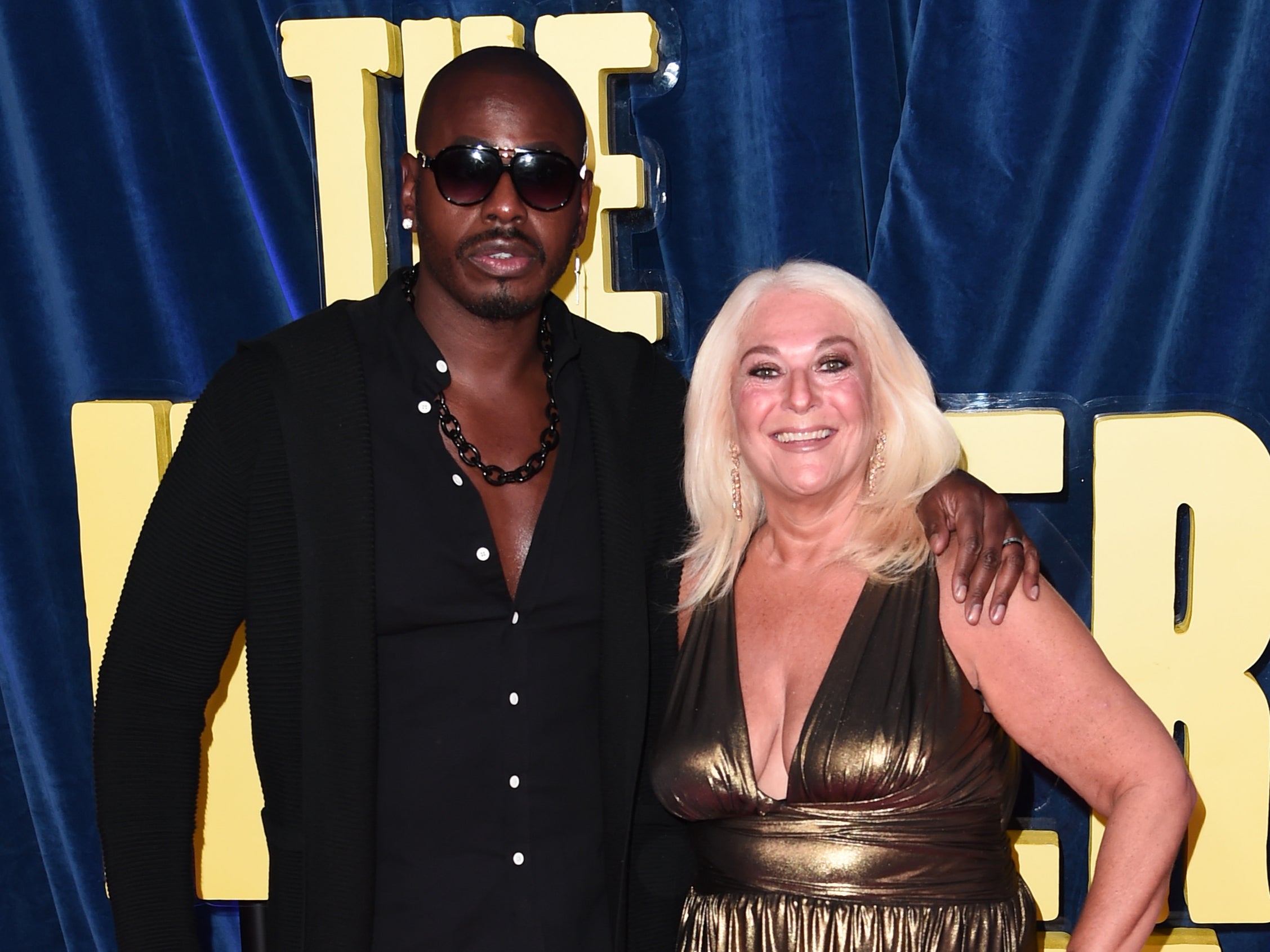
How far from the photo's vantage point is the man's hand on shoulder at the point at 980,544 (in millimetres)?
1598

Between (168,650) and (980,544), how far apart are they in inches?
42.8

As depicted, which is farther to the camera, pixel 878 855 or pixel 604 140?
pixel 604 140

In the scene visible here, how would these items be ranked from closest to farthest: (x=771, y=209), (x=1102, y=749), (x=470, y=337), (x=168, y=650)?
1. (x=1102, y=749)
2. (x=168, y=650)
3. (x=470, y=337)
4. (x=771, y=209)

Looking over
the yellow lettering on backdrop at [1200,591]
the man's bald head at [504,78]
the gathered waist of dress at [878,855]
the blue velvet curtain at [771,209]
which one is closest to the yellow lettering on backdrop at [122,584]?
the blue velvet curtain at [771,209]

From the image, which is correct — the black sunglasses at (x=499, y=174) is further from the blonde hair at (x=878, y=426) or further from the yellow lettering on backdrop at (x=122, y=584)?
the yellow lettering on backdrop at (x=122, y=584)

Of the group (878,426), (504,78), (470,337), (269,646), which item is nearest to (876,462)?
(878,426)

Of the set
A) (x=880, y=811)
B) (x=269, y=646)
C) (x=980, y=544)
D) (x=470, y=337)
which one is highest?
(x=470, y=337)

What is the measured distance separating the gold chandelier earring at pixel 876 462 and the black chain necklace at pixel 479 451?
45 cm

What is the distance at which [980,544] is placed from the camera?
1.64 metres

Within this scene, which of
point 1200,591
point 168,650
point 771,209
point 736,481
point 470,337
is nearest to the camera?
point 168,650

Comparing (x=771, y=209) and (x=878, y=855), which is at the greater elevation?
(x=771, y=209)

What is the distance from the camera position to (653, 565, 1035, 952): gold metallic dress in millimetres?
1586

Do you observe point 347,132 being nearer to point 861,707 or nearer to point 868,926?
point 861,707

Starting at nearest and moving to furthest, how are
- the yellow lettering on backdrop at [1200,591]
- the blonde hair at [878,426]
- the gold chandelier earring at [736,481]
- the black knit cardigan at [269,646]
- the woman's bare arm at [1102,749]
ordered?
the woman's bare arm at [1102,749] → the black knit cardigan at [269,646] → the blonde hair at [878,426] → the gold chandelier earring at [736,481] → the yellow lettering on backdrop at [1200,591]
